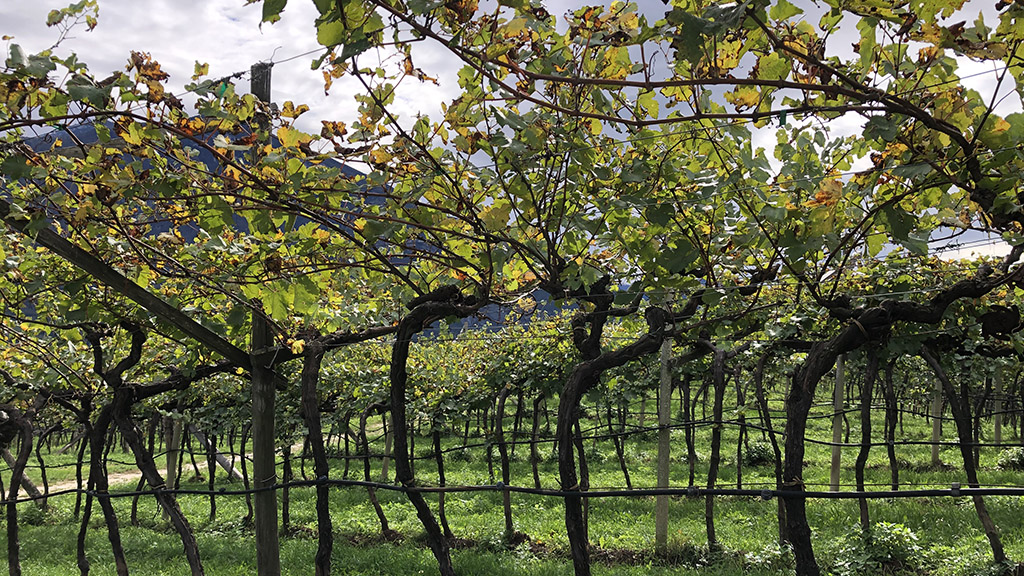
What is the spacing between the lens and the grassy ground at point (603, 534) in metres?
6.78

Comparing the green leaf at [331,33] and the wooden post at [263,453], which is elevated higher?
the green leaf at [331,33]

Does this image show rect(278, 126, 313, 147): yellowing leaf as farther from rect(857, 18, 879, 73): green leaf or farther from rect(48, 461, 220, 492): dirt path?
rect(48, 461, 220, 492): dirt path

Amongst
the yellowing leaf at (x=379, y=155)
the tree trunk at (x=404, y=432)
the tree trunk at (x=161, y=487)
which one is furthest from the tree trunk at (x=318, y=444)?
the yellowing leaf at (x=379, y=155)

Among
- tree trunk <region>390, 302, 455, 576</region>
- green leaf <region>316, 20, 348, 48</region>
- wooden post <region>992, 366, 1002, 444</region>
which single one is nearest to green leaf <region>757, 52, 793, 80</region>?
green leaf <region>316, 20, 348, 48</region>

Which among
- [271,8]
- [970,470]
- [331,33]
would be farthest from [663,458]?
[271,8]

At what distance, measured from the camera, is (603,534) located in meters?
8.33

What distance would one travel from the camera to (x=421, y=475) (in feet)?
45.7

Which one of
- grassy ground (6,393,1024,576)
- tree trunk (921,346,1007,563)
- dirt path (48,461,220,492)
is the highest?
tree trunk (921,346,1007,563)

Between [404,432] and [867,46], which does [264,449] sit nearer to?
[404,432]

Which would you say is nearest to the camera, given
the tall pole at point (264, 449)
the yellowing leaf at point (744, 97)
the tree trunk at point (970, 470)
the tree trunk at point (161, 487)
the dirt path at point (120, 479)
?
the yellowing leaf at point (744, 97)

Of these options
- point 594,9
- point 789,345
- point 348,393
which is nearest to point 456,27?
point 594,9

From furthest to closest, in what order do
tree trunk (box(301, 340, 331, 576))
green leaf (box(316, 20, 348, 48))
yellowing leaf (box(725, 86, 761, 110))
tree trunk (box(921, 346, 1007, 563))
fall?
tree trunk (box(921, 346, 1007, 563)) → tree trunk (box(301, 340, 331, 576)) → yellowing leaf (box(725, 86, 761, 110)) → green leaf (box(316, 20, 348, 48))

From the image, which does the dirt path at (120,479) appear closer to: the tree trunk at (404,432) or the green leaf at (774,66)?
the tree trunk at (404,432)

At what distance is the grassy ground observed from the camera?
22.2 feet
